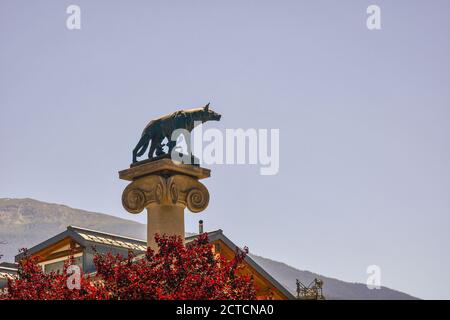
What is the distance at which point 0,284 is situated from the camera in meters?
40.0

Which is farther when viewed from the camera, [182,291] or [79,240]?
[79,240]

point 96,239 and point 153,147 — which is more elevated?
point 153,147

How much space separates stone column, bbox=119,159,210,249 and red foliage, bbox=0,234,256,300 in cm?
299

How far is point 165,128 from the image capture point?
1001 inches

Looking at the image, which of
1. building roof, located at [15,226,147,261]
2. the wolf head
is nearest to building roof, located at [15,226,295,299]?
building roof, located at [15,226,147,261]

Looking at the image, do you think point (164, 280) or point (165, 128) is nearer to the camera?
point (164, 280)

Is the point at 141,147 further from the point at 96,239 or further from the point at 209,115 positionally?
the point at 96,239

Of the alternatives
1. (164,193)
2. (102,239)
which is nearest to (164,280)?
(164,193)

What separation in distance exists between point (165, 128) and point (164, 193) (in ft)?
7.00

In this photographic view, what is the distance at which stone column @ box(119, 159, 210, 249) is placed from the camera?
79.6ft
